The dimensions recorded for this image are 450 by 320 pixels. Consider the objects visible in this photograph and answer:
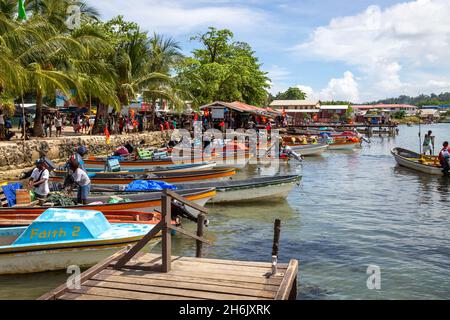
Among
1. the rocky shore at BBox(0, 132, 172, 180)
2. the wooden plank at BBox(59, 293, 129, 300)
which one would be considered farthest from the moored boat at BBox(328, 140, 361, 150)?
the wooden plank at BBox(59, 293, 129, 300)

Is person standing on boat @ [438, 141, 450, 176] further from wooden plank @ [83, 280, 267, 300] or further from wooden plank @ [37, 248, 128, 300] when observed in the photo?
wooden plank @ [83, 280, 267, 300]

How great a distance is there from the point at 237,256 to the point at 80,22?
2377cm

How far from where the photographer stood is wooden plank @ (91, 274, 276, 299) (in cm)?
641

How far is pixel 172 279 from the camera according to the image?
6.96 metres

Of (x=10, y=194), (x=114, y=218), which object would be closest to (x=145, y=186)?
(x=114, y=218)

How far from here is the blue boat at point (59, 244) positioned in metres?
9.66

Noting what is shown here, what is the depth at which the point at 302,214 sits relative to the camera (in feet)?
54.2

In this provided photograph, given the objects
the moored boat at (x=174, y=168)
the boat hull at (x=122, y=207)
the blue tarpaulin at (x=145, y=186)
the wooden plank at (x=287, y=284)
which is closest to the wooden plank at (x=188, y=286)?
the wooden plank at (x=287, y=284)

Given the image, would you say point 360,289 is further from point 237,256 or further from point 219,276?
point 219,276

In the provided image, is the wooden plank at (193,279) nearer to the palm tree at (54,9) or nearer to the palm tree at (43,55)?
the palm tree at (43,55)

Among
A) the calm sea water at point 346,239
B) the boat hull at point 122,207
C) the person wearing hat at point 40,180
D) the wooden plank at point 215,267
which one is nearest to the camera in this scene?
the wooden plank at point 215,267

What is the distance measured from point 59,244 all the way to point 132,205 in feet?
10.8

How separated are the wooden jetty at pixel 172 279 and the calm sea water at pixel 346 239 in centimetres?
251

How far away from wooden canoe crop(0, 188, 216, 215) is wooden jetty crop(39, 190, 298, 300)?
457 centimetres
